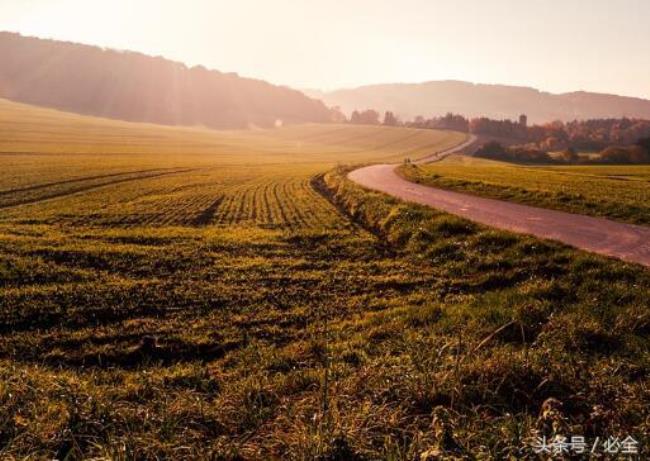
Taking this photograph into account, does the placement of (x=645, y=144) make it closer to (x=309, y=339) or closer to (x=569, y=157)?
(x=569, y=157)

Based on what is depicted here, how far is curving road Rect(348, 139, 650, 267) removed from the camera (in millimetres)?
14039

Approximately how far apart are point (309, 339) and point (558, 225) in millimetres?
14345

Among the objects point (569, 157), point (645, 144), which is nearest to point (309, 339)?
point (569, 157)

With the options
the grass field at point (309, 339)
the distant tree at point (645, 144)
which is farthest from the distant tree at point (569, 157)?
the grass field at point (309, 339)

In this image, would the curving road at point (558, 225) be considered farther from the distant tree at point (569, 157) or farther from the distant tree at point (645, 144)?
the distant tree at point (645, 144)

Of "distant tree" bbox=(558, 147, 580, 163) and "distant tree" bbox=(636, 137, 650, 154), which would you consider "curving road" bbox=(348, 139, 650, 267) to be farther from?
"distant tree" bbox=(636, 137, 650, 154)

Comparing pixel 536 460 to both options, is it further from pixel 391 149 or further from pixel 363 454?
pixel 391 149

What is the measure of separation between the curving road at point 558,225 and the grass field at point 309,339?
1.85m

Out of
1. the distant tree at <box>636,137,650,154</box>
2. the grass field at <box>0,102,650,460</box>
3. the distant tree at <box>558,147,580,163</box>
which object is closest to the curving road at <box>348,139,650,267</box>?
the grass field at <box>0,102,650,460</box>

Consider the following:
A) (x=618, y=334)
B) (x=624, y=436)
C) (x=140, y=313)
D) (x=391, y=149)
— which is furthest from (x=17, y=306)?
(x=391, y=149)

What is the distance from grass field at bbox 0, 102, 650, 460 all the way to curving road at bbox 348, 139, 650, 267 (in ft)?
6.06

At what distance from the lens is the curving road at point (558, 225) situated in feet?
46.1

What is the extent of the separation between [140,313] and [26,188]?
33.4 metres

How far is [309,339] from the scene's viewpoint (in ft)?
29.9
